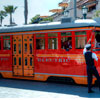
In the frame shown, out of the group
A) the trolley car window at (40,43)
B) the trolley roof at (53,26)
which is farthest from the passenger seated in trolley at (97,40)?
the trolley car window at (40,43)

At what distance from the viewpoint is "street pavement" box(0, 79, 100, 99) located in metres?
10.3

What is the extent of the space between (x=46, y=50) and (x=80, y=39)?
1.87 metres

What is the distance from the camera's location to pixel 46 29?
1345 cm

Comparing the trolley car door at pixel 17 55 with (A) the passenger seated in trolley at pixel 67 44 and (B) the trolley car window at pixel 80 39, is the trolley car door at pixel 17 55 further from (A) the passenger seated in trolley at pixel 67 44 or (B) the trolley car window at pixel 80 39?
(B) the trolley car window at pixel 80 39

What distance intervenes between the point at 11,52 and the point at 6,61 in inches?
23.9

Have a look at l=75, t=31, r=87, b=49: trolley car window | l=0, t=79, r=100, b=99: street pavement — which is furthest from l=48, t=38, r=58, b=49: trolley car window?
l=0, t=79, r=100, b=99: street pavement

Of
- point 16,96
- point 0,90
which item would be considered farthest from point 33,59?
point 16,96

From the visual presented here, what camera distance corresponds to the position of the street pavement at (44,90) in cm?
1030

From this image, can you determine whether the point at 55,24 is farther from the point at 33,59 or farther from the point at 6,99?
the point at 6,99

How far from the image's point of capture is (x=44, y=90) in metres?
11.5

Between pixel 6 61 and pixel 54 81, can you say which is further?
pixel 6 61

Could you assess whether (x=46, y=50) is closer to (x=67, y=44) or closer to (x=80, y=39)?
(x=67, y=44)

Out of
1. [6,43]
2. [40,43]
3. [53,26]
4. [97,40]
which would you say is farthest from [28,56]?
[97,40]

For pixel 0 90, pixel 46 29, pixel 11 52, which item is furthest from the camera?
pixel 11 52
